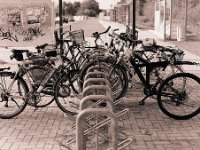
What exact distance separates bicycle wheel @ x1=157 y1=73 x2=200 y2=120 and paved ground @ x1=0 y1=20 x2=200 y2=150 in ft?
0.42

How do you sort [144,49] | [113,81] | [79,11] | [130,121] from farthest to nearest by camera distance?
[79,11] < [144,49] < [113,81] < [130,121]

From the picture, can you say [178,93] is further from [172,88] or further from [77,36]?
[77,36]

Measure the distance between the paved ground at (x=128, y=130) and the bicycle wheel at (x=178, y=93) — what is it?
0.42 feet

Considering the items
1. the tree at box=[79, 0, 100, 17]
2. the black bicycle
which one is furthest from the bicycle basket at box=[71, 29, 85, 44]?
the tree at box=[79, 0, 100, 17]

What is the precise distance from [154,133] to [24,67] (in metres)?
2.14

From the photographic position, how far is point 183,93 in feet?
20.4

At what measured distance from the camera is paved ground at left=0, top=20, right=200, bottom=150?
507 centimetres

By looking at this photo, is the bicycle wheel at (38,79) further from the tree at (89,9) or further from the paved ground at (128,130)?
the tree at (89,9)

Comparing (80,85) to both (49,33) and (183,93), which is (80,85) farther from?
(49,33)

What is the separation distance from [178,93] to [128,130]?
3.47 ft

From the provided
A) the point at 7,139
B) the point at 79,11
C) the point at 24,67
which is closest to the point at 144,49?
the point at 24,67

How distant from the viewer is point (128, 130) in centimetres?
564

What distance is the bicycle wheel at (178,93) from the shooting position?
5.99 metres

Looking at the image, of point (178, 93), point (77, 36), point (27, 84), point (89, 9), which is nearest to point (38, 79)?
point (27, 84)
